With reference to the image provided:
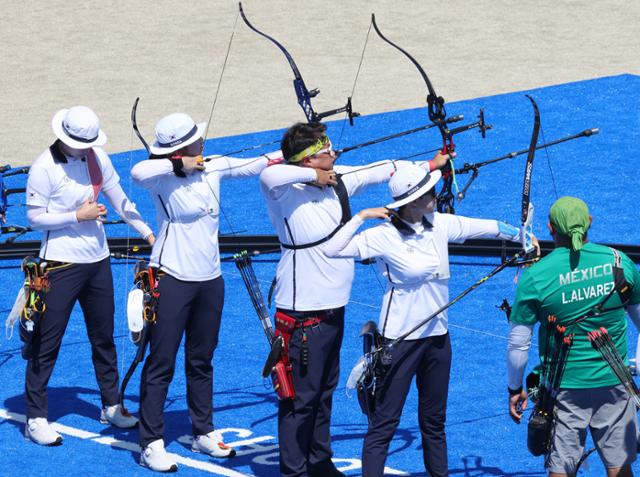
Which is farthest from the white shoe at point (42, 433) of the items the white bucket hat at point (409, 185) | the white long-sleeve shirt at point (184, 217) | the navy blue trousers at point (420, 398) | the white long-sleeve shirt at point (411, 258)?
the white bucket hat at point (409, 185)

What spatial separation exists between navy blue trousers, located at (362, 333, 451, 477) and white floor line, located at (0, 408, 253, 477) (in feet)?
3.76

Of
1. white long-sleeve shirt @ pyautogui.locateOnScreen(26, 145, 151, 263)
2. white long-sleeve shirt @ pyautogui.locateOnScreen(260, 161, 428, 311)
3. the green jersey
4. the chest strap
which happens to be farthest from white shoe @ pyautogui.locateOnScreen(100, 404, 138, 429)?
the green jersey

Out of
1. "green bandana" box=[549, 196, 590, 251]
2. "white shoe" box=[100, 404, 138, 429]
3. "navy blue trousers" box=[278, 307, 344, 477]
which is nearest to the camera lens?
"green bandana" box=[549, 196, 590, 251]

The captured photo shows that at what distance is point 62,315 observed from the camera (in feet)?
25.4

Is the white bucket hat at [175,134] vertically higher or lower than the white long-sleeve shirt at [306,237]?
higher

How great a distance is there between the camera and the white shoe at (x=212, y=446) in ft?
24.8

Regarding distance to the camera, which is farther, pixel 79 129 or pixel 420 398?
pixel 79 129

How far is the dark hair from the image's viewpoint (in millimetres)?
6875

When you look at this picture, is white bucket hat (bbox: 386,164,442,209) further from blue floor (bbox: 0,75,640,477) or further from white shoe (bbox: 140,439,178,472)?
white shoe (bbox: 140,439,178,472)

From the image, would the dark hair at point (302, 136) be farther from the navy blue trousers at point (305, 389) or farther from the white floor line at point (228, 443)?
the white floor line at point (228, 443)

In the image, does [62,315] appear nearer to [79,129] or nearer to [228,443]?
[79,129]

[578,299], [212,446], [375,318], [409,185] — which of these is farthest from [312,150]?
[375,318]

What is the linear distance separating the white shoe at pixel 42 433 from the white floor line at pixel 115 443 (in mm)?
183

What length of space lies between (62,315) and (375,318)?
2849mm
